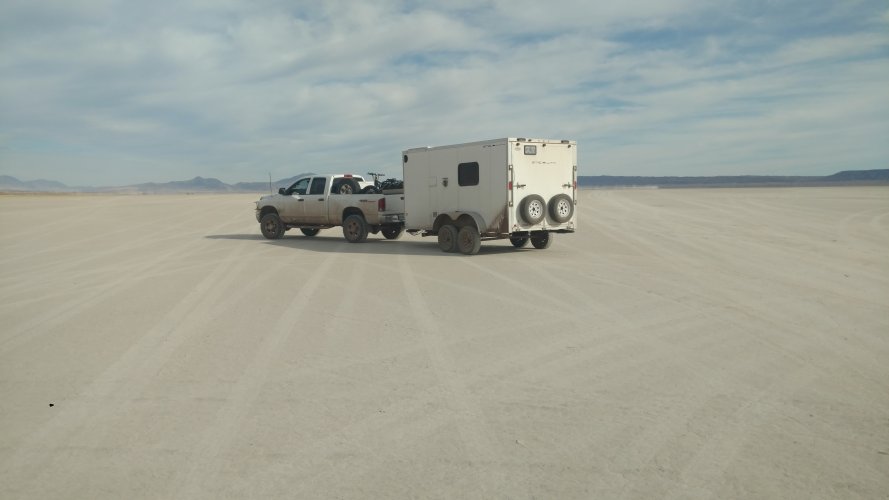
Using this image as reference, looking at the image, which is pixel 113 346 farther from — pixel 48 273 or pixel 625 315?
pixel 48 273

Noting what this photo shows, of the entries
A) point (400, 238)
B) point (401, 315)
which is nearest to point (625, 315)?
point (401, 315)

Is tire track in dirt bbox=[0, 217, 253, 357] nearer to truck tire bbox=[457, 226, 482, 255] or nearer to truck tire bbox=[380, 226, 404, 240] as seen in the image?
truck tire bbox=[380, 226, 404, 240]

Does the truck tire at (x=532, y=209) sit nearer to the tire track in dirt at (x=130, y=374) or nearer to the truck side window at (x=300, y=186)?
the tire track in dirt at (x=130, y=374)

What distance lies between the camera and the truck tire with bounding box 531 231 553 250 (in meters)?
16.8

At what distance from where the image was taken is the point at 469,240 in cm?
1572

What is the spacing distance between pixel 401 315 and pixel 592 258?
6.80 m

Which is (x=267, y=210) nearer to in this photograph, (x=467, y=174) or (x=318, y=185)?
(x=318, y=185)

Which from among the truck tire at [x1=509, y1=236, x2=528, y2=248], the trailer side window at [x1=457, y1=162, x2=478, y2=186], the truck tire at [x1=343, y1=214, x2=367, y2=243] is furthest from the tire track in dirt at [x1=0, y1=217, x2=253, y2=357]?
the truck tire at [x1=509, y1=236, x2=528, y2=248]

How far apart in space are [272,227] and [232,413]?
→ 1653 centimetres

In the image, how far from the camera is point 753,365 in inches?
253

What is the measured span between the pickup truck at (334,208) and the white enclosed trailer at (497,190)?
2.00 m

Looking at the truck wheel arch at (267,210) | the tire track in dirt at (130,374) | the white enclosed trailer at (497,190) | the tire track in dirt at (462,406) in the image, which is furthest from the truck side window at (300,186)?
the tire track in dirt at (462,406)

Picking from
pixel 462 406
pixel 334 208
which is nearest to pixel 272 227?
pixel 334 208

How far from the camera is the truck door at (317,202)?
20156 millimetres
